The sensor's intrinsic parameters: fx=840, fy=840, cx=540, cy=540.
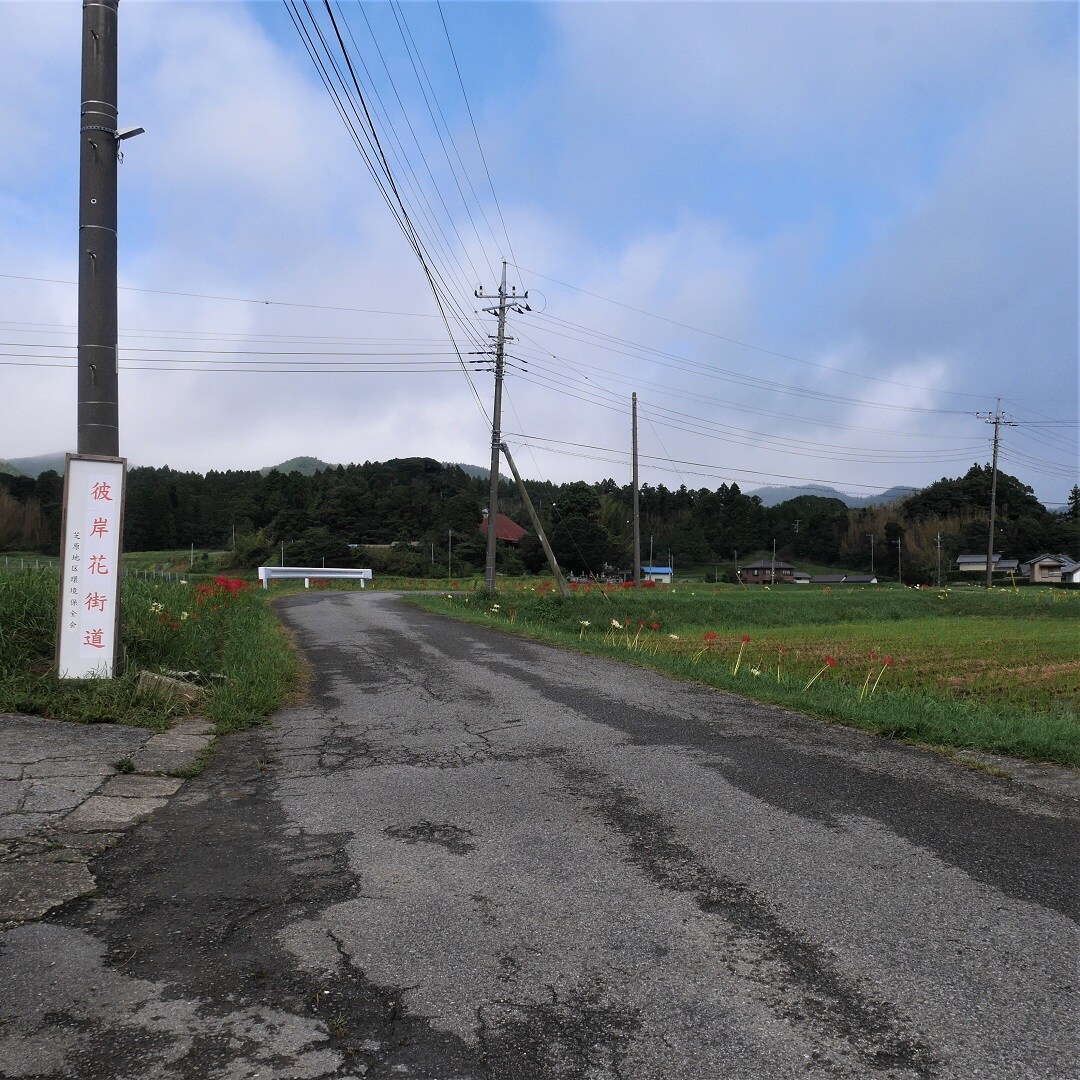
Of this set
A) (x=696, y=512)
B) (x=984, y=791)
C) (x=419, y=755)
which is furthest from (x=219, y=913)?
(x=696, y=512)

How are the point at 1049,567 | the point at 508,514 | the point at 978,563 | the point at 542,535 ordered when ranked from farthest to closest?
the point at 978,563
the point at 508,514
the point at 1049,567
the point at 542,535

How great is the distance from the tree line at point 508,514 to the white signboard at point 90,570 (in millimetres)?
36617

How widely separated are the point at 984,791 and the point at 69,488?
7.14 meters

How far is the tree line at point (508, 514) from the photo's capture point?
54.0m

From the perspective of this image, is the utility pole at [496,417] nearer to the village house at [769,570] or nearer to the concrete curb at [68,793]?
the concrete curb at [68,793]

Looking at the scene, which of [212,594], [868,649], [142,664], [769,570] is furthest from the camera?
[769,570]

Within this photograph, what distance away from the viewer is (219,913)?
3.13 meters

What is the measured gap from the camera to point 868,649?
703 inches

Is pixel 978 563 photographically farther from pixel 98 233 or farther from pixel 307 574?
pixel 98 233

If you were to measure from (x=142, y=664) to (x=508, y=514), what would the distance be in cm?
7214

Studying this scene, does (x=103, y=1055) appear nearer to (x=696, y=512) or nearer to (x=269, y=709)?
(x=269, y=709)

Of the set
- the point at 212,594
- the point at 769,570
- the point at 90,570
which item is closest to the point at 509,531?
the point at 769,570

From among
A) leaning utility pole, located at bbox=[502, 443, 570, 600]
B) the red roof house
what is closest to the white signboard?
leaning utility pole, located at bbox=[502, 443, 570, 600]

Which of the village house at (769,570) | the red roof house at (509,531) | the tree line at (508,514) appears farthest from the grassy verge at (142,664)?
the village house at (769,570)
